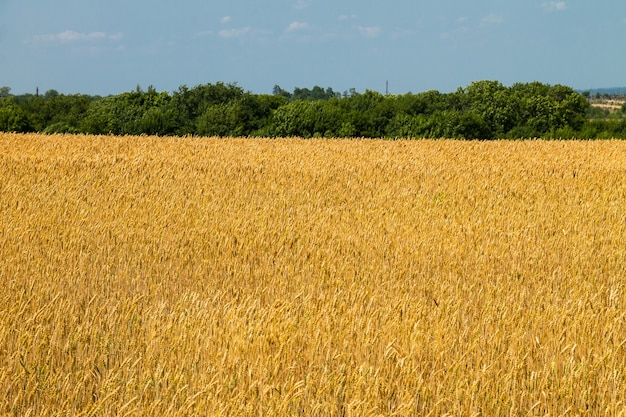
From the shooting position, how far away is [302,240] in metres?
8.62

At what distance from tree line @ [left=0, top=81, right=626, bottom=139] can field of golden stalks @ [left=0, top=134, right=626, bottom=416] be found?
880 inches

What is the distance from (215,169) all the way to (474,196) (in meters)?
5.00

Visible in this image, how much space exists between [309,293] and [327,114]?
33.2m

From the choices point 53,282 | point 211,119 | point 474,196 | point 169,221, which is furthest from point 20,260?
point 211,119

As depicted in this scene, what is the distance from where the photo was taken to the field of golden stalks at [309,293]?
13.2ft

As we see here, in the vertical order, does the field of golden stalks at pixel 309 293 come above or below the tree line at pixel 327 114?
below

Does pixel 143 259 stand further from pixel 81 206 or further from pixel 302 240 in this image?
pixel 81 206

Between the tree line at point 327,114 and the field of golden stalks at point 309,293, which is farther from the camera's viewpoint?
the tree line at point 327,114

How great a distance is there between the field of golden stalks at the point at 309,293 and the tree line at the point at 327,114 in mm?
22345

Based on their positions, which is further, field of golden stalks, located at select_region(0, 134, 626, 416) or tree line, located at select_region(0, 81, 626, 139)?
tree line, located at select_region(0, 81, 626, 139)

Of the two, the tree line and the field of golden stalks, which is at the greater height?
the tree line

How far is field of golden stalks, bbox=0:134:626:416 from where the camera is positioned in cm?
404

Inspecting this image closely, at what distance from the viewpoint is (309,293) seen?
6.03m

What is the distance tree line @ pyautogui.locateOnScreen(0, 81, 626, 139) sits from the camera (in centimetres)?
3778
